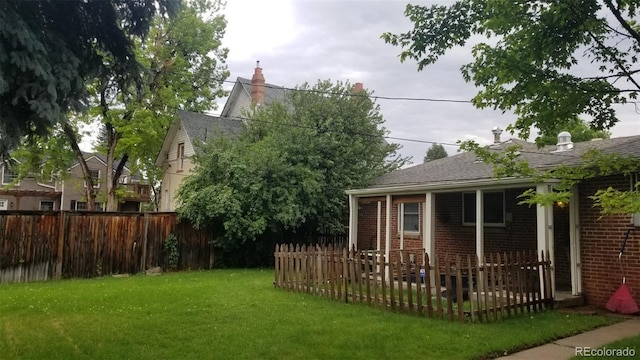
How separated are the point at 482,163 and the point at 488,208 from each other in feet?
4.36

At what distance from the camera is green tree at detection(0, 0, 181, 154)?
4277 millimetres

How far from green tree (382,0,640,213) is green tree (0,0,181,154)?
140 inches

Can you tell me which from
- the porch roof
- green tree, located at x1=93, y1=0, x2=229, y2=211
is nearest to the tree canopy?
the porch roof

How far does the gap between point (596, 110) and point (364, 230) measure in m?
11.8

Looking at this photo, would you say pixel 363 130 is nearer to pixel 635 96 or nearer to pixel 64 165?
pixel 635 96

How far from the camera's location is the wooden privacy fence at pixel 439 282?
7.28 metres

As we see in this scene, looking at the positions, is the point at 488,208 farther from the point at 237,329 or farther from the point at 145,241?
the point at 145,241

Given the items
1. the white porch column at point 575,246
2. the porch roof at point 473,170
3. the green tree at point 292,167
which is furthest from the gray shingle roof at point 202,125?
the white porch column at point 575,246

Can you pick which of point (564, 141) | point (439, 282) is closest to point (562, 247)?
point (564, 141)

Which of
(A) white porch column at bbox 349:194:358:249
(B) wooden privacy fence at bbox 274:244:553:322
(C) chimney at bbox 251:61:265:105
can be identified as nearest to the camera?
(B) wooden privacy fence at bbox 274:244:553:322

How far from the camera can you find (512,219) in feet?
40.4

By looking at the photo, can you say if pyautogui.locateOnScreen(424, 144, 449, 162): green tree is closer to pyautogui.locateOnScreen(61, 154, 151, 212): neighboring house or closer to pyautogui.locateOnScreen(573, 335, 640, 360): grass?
pyautogui.locateOnScreen(61, 154, 151, 212): neighboring house

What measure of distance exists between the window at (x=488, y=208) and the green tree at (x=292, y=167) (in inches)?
159

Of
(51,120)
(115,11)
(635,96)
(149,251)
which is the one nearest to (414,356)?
(635,96)
